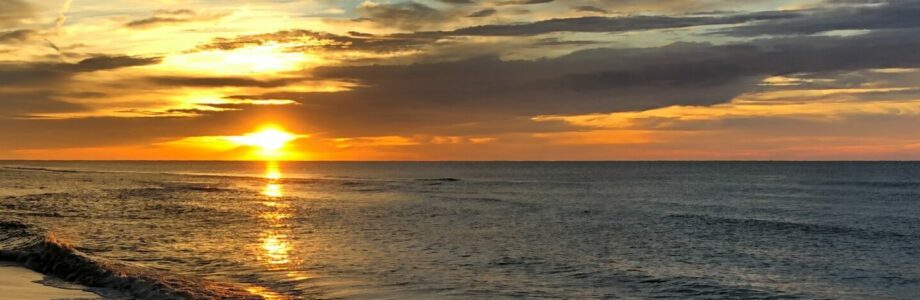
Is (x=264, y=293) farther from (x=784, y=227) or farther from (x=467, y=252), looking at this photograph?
(x=784, y=227)

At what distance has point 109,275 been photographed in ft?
65.8

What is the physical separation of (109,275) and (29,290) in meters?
2.45

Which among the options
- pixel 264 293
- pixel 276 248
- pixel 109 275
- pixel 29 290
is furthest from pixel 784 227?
pixel 29 290

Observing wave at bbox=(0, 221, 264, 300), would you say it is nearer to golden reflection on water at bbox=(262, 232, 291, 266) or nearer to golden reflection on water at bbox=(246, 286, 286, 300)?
golden reflection on water at bbox=(246, 286, 286, 300)

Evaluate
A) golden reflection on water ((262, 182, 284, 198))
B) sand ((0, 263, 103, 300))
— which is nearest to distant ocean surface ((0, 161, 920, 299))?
sand ((0, 263, 103, 300))

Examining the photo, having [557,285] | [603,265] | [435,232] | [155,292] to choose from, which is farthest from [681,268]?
[155,292]

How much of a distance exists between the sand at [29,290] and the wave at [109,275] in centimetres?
88

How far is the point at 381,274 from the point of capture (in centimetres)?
2225

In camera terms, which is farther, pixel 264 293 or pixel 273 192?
pixel 273 192

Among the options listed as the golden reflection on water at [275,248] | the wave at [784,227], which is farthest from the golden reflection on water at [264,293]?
the wave at [784,227]

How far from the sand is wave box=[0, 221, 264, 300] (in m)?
0.88

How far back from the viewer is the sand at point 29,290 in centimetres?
1683

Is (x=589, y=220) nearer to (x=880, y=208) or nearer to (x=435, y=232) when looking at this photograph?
(x=435, y=232)

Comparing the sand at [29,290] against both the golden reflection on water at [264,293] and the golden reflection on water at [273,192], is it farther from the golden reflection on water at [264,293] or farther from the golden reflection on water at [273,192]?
the golden reflection on water at [273,192]
